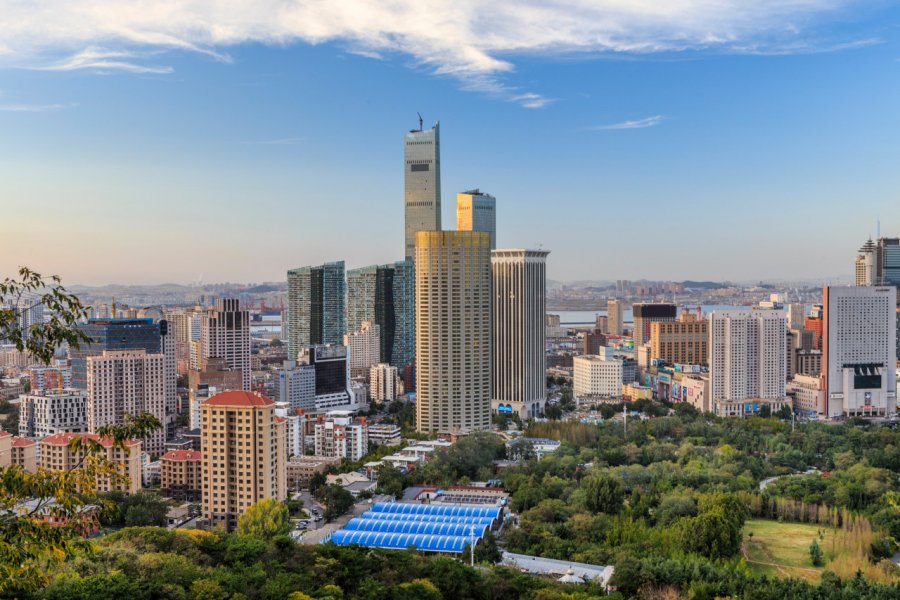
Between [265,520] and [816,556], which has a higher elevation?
[265,520]

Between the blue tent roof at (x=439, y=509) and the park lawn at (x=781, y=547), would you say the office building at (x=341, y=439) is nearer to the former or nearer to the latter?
the blue tent roof at (x=439, y=509)

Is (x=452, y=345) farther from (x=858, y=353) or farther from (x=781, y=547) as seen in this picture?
(x=858, y=353)

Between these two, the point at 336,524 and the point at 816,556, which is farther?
the point at 336,524

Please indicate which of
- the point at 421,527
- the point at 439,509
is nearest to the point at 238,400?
the point at 421,527

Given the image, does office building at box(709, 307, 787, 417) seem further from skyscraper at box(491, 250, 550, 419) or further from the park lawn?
the park lawn


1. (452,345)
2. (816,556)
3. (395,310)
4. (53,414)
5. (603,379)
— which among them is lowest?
(816,556)

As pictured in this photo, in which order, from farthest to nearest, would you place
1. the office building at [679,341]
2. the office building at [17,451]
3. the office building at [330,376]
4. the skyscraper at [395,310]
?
the skyscraper at [395,310], the office building at [679,341], the office building at [330,376], the office building at [17,451]

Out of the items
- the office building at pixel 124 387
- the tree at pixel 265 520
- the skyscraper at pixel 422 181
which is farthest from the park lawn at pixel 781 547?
the skyscraper at pixel 422 181
